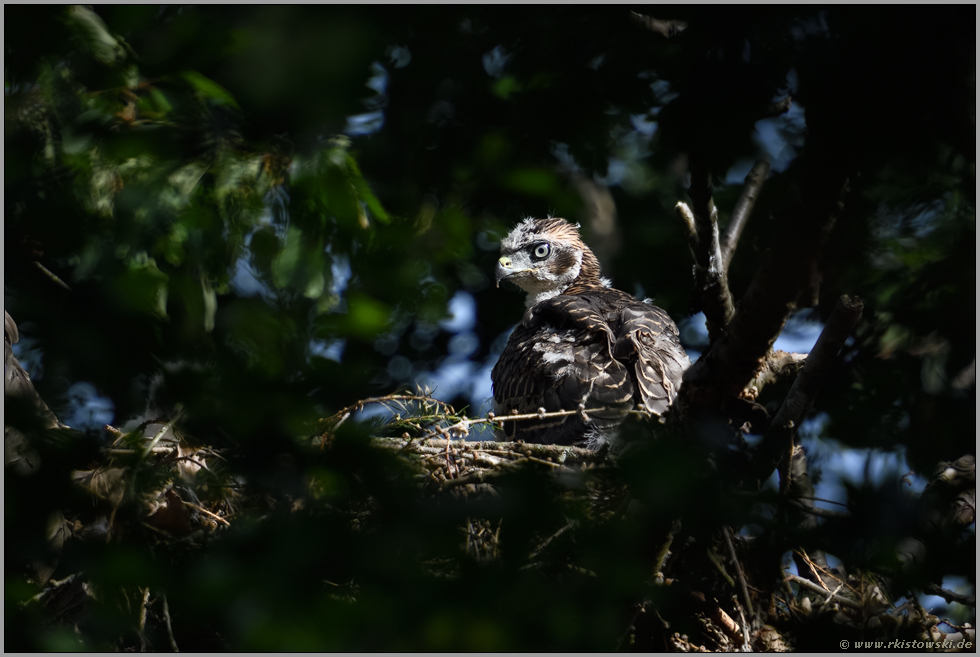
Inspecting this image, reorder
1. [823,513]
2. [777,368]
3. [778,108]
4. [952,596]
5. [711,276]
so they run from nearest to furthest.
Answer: [778,108], [823,513], [952,596], [711,276], [777,368]

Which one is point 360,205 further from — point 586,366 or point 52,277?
point 586,366

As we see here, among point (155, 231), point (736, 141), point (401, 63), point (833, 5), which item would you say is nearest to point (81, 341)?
point (155, 231)

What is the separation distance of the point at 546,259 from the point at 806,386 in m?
3.50

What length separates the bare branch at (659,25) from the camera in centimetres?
106

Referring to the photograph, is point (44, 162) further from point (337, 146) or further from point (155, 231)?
point (337, 146)

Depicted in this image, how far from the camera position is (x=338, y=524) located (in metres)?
1.21

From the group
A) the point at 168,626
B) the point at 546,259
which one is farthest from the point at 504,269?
the point at 168,626

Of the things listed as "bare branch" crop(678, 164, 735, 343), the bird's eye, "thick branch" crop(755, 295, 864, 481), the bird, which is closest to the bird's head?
the bird's eye

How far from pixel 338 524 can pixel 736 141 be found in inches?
38.4

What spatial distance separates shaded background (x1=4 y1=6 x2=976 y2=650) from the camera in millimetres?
996

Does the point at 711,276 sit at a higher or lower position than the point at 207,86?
lower

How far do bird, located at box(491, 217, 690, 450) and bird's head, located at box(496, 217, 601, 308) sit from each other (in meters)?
0.39

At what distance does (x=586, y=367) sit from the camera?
3781 mm

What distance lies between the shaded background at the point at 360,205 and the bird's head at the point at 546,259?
11.7 feet
